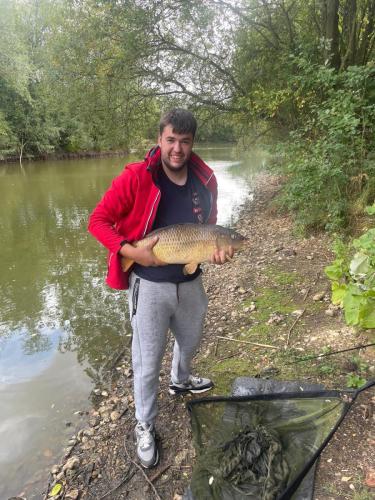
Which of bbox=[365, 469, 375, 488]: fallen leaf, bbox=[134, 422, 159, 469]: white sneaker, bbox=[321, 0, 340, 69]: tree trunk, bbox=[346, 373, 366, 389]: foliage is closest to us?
bbox=[365, 469, 375, 488]: fallen leaf

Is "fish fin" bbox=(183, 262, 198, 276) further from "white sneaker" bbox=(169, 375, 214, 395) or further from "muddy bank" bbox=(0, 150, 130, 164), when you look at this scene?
"muddy bank" bbox=(0, 150, 130, 164)

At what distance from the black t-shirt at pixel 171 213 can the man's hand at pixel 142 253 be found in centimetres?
13

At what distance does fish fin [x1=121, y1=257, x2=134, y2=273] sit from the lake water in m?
2.11

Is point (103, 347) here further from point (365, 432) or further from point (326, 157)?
point (326, 157)

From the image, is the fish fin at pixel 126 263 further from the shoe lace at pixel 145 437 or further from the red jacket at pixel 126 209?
the shoe lace at pixel 145 437

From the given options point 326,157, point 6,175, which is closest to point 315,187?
point 326,157

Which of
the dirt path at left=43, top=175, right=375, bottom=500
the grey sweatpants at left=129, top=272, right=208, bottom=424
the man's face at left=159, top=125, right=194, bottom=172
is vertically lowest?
the dirt path at left=43, top=175, right=375, bottom=500

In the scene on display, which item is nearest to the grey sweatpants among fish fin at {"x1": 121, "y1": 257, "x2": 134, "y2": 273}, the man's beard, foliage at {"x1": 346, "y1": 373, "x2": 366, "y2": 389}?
fish fin at {"x1": 121, "y1": 257, "x2": 134, "y2": 273}

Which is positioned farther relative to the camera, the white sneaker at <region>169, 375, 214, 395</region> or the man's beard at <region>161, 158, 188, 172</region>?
the white sneaker at <region>169, 375, 214, 395</region>

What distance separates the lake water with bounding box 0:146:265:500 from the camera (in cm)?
369

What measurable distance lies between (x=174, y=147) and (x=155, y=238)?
2.02ft

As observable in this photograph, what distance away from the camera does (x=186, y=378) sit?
353 cm

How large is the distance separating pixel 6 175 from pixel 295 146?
23.2 m

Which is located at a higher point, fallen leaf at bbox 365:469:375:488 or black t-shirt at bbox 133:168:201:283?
black t-shirt at bbox 133:168:201:283
